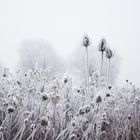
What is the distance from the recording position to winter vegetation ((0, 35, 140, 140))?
10.4 ft

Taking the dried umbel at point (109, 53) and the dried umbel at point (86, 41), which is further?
the dried umbel at point (86, 41)

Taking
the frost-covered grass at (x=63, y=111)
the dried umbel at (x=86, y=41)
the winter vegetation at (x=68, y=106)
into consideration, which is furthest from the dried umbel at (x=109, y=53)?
the frost-covered grass at (x=63, y=111)

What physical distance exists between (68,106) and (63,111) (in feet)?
1.37

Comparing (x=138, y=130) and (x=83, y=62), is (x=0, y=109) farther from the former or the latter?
(x=83, y=62)

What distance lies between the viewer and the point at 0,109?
4.06 meters

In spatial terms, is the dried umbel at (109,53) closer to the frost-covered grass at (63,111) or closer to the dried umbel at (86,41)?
the dried umbel at (86,41)

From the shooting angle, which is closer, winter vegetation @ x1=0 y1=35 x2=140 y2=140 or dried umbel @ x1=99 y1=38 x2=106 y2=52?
winter vegetation @ x1=0 y1=35 x2=140 y2=140

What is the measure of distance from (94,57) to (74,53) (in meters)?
2.55

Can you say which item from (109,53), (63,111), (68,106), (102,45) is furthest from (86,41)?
(68,106)

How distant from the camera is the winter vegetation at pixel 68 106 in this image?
316 centimetres

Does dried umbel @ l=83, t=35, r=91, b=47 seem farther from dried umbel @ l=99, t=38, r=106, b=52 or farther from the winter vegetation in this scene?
dried umbel @ l=99, t=38, r=106, b=52

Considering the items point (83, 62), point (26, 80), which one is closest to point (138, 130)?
point (26, 80)

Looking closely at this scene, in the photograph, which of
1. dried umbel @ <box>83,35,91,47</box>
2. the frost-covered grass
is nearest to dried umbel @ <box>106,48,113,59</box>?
dried umbel @ <box>83,35,91,47</box>

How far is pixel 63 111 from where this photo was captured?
13.1 ft
